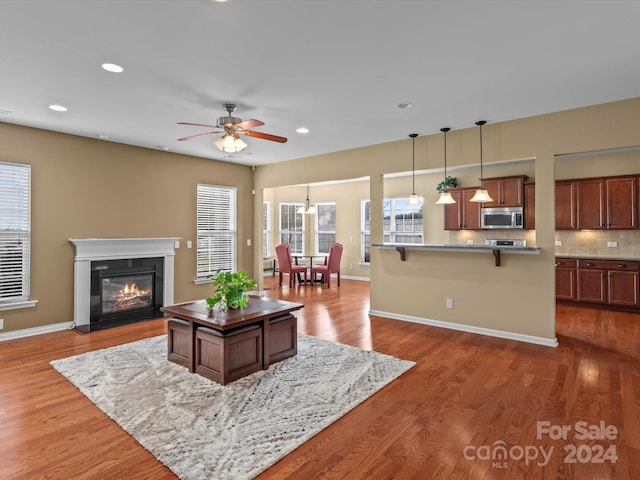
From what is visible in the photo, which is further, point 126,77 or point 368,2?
point 126,77

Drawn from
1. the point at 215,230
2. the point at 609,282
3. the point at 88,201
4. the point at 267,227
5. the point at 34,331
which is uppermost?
the point at 88,201

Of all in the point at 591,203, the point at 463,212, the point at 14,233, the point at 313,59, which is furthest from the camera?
the point at 463,212

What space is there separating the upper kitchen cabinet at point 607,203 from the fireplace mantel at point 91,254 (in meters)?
7.27

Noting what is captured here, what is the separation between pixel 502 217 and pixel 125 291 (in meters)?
6.86

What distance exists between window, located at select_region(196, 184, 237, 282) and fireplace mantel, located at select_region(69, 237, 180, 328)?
931 millimetres

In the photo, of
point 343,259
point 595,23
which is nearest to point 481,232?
point 343,259

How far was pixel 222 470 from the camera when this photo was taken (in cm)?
207

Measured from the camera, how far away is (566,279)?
6543 millimetres

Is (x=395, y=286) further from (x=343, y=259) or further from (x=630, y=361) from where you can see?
(x=343, y=259)

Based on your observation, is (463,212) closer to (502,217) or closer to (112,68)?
(502,217)

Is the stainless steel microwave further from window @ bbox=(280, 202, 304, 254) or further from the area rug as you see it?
window @ bbox=(280, 202, 304, 254)

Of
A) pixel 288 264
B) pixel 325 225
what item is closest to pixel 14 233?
pixel 288 264

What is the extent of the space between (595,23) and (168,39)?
2.89 meters

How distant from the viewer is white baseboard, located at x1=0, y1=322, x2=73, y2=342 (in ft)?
14.9
